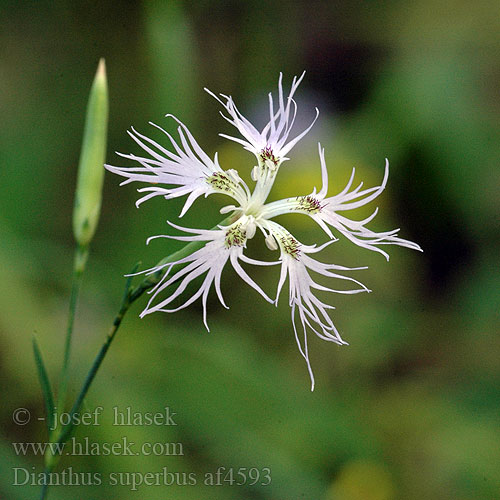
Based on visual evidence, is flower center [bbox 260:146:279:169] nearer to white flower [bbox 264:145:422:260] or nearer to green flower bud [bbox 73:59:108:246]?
white flower [bbox 264:145:422:260]

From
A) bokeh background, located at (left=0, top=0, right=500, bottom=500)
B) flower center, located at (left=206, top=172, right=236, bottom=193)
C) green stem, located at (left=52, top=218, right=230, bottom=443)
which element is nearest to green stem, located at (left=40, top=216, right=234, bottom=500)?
green stem, located at (left=52, top=218, right=230, bottom=443)

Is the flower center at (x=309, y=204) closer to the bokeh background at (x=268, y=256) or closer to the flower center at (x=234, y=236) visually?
the flower center at (x=234, y=236)

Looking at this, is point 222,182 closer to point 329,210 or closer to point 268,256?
point 329,210

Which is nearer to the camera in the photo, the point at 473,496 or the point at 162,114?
the point at 473,496

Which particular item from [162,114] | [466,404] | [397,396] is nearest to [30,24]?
[162,114]

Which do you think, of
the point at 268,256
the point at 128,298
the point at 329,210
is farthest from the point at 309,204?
the point at 268,256

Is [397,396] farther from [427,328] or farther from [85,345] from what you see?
[85,345]

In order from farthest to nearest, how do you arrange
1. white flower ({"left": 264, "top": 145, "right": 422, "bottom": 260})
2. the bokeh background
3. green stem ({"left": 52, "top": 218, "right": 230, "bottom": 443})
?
1. the bokeh background
2. white flower ({"left": 264, "top": 145, "right": 422, "bottom": 260})
3. green stem ({"left": 52, "top": 218, "right": 230, "bottom": 443})
